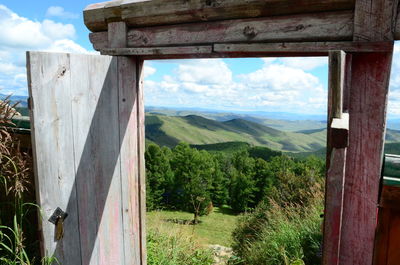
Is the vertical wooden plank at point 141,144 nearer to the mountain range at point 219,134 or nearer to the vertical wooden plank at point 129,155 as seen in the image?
the vertical wooden plank at point 129,155

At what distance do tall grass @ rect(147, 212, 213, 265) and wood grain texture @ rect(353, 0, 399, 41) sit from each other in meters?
3.36

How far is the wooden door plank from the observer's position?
236 centimetres

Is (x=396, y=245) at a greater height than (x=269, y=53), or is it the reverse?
(x=269, y=53)

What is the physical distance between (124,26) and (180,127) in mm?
122380

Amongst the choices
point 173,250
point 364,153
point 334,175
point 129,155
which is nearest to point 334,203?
point 334,175

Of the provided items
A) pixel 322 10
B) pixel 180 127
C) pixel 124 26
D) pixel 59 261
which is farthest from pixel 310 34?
pixel 180 127

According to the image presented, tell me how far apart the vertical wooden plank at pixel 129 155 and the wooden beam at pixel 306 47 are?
32.0 inches

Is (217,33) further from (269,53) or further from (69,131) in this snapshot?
(69,131)

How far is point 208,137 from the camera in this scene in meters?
127

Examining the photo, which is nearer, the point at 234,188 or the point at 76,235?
the point at 76,235

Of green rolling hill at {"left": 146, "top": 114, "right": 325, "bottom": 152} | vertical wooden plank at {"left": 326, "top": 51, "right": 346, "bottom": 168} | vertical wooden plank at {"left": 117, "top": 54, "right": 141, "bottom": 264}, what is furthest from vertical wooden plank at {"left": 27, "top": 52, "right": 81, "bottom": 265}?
green rolling hill at {"left": 146, "top": 114, "right": 325, "bottom": 152}

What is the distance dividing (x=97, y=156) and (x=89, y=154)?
7cm

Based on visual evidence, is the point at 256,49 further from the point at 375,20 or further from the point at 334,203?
the point at 334,203

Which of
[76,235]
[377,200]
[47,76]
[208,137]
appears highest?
[47,76]
